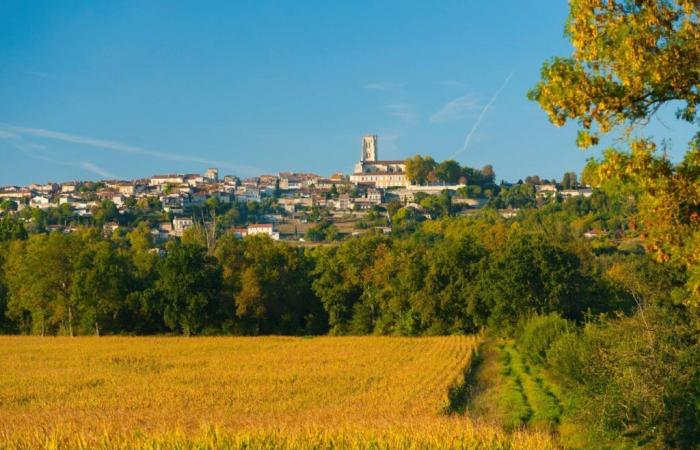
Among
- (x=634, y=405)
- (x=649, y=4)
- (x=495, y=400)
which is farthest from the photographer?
(x=495, y=400)

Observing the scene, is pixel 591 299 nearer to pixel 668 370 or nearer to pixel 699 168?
pixel 668 370

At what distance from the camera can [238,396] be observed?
87.0 ft

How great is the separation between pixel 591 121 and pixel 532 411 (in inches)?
543

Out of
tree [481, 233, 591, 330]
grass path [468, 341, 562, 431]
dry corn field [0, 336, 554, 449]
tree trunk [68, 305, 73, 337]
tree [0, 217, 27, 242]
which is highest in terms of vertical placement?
tree [0, 217, 27, 242]

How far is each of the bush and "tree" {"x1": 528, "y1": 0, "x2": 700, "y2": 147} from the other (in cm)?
2468

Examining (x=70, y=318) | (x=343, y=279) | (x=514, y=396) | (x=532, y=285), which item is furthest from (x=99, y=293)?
(x=514, y=396)

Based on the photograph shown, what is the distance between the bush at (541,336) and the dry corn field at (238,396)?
3.33m

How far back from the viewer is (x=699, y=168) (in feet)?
45.3

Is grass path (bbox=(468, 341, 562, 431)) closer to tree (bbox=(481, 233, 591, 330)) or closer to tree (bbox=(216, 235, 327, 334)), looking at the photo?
tree (bbox=(481, 233, 591, 330))

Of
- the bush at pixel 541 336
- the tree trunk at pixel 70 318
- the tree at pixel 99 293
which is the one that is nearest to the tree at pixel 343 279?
the tree at pixel 99 293

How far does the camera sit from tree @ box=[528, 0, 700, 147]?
526 inches

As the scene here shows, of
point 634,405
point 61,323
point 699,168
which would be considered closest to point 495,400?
point 634,405

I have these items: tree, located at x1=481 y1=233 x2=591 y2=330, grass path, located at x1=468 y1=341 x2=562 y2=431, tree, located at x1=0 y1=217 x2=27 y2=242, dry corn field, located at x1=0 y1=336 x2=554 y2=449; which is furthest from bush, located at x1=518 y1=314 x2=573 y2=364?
tree, located at x1=0 y1=217 x2=27 y2=242

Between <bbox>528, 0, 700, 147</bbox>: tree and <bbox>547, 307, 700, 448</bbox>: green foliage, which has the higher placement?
<bbox>528, 0, 700, 147</bbox>: tree
